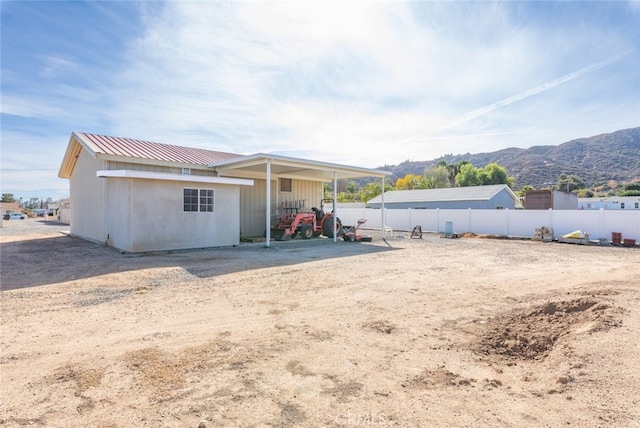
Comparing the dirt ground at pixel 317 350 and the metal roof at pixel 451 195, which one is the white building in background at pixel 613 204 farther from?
the dirt ground at pixel 317 350

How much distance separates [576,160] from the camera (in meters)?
119

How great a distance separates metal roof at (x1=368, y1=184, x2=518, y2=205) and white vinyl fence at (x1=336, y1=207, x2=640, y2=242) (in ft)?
30.3

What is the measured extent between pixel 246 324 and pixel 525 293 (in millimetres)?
5031

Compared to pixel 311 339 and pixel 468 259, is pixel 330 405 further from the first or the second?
pixel 468 259

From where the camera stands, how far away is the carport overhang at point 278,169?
12.9 meters

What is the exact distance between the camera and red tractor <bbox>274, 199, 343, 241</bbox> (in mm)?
15617

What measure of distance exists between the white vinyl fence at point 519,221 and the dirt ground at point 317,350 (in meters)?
9.61

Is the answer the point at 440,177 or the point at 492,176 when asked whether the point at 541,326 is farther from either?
the point at 440,177

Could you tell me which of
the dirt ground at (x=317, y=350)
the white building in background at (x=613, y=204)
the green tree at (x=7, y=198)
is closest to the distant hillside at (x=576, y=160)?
the white building in background at (x=613, y=204)

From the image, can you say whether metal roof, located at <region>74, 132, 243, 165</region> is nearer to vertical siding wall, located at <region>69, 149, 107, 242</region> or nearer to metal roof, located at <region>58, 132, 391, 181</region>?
metal roof, located at <region>58, 132, 391, 181</region>

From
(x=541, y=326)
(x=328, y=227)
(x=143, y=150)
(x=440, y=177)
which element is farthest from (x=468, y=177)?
(x=541, y=326)

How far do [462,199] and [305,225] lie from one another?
62.3ft

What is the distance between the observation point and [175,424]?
2.47 metres

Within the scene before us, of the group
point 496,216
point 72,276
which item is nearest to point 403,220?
point 496,216
